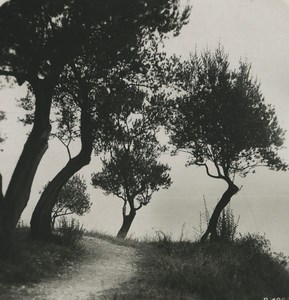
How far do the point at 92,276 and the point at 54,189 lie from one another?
437 cm

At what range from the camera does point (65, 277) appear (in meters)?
11.6

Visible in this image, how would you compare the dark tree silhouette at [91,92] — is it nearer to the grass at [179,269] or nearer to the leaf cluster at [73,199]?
the grass at [179,269]

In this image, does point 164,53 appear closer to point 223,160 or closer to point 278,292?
point 223,160

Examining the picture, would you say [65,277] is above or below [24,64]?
below

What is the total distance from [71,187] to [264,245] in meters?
31.7

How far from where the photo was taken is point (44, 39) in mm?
13922

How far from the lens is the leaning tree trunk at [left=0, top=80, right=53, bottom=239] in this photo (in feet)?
38.4

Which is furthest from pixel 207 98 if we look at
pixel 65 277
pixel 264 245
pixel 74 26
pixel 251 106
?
pixel 65 277

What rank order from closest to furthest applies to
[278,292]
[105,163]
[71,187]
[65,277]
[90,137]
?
[65,277] → [278,292] → [90,137] → [105,163] → [71,187]

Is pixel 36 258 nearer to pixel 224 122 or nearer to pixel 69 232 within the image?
pixel 69 232

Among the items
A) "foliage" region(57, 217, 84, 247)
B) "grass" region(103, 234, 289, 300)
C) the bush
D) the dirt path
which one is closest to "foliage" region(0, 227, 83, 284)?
"foliage" region(57, 217, 84, 247)

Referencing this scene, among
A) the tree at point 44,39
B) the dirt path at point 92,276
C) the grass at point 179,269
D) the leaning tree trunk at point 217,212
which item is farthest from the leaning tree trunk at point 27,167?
the leaning tree trunk at point 217,212

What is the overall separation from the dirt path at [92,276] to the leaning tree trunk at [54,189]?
6.75 feet

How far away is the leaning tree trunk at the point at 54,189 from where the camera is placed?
1461 centimetres
